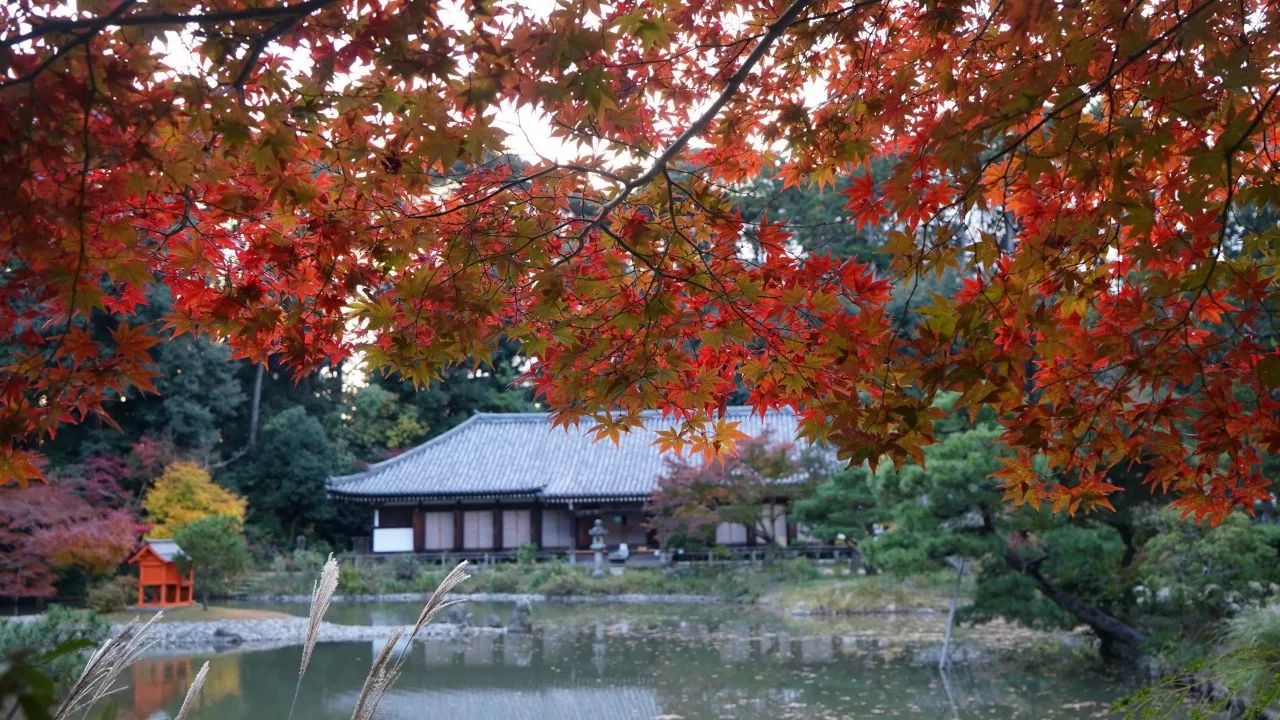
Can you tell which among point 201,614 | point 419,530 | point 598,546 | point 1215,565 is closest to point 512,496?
point 419,530

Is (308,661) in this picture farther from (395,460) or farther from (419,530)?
(395,460)

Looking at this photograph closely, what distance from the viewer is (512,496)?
62.5ft

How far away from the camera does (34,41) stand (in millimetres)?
1604

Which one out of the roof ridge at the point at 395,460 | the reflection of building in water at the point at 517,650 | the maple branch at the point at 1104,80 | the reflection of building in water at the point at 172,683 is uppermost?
the roof ridge at the point at 395,460

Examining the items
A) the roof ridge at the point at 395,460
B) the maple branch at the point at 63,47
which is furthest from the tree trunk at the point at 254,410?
the maple branch at the point at 63,47

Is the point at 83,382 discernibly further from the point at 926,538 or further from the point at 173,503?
the point at 173,503

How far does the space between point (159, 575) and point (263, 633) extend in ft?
7.61

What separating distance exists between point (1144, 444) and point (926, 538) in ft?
20.9

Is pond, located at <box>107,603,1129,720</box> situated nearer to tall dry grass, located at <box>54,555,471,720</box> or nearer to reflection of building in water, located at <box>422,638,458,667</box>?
reflection of building in water, located at <box>422,638,458,667</box>

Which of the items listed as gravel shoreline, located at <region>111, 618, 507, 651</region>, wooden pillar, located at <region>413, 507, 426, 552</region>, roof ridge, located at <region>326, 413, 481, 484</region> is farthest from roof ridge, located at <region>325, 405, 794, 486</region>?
gravel shoreline, located at <region>111, 618, 507, 651</region>

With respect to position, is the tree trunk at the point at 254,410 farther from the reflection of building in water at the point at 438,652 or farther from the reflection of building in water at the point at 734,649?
the reflection of building in water at the point at 734,649

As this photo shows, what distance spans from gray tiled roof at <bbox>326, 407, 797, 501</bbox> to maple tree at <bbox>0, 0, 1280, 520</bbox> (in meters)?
15.8

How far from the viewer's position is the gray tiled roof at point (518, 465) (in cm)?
1897

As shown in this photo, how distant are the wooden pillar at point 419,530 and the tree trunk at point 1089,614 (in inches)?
532
